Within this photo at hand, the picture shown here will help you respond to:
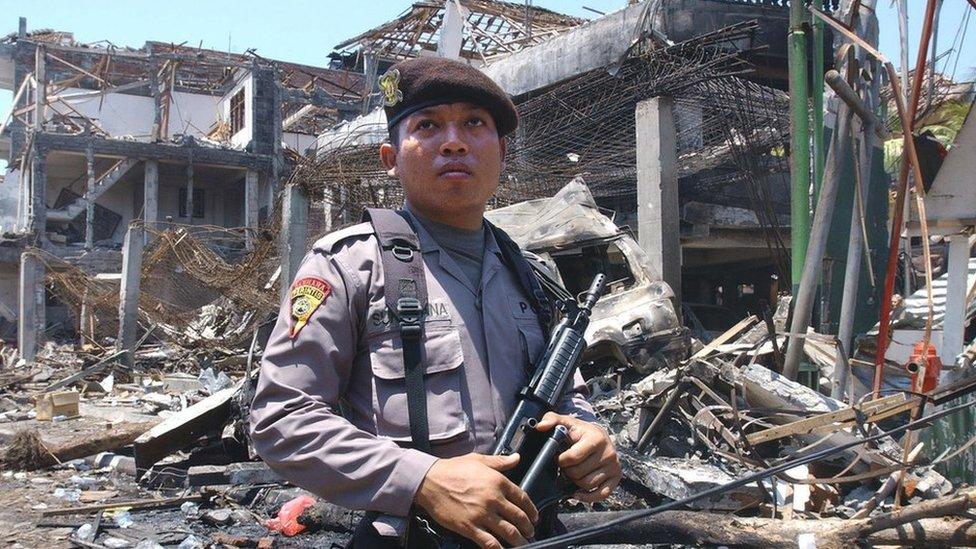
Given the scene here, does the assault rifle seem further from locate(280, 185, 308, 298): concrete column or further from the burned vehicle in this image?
locate(280, 185, 308, 298): concrete column

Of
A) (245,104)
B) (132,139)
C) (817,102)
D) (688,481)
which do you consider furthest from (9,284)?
(688,481)

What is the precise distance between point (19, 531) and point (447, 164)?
4.74 m

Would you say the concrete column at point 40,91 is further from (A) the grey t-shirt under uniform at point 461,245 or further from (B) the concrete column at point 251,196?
(A) the grey t-shirt under uniform at point 461,245

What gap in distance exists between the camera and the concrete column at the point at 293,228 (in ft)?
34.8

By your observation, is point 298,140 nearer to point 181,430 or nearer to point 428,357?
point 181,430

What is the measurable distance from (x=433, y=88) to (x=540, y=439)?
0.79 metres

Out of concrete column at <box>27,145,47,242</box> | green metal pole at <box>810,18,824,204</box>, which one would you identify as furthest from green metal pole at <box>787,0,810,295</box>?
concrete column at <box>27,145,47,242</box>

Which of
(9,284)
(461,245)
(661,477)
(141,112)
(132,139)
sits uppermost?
(141,112)

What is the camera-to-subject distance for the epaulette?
1590 millimetres

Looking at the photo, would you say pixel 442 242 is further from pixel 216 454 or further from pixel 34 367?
pixel 34 367

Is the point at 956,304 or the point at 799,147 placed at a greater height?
the point at 799,147

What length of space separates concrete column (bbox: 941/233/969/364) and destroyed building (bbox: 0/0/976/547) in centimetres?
2

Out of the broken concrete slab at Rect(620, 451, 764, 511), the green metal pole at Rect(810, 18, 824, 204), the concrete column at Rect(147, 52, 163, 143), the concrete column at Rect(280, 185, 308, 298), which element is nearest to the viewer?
the broken concrete slab at Rect(620, 451, 764, 511)

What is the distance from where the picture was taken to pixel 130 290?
12.2 m
